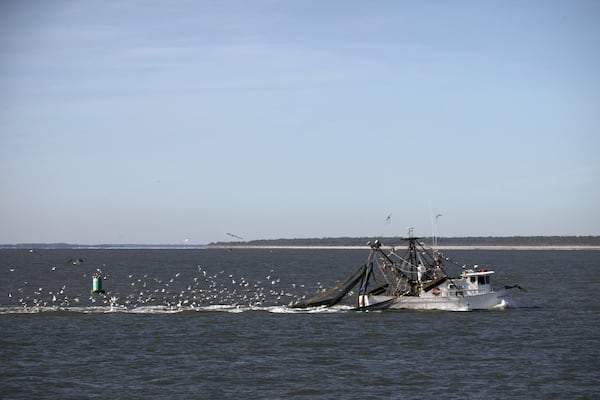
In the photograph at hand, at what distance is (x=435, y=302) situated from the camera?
64.0 meters

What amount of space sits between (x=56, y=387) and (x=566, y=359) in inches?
942

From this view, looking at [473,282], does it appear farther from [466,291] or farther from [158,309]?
[158,309]

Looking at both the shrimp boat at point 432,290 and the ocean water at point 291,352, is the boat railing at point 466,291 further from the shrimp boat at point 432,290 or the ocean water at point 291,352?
the ocean water at point 291,352

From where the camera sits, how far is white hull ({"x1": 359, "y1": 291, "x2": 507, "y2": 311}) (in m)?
63.9

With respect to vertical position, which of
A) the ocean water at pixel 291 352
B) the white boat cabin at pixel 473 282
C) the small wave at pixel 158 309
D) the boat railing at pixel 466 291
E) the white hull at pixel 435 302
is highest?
the white boat cabin at pixel 473 282

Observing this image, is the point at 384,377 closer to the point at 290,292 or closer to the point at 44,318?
the point at 44,318

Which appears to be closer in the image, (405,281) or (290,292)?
(405,281)

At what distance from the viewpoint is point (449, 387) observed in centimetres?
3653

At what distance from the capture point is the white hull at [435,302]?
63.9 m

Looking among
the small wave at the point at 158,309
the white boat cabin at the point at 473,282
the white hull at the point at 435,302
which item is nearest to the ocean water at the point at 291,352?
the small wave at the point at 158,309

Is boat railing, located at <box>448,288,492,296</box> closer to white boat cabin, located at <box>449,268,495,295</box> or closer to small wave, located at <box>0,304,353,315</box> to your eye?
white boat cabin, located at <box>449,268,495,295</box>

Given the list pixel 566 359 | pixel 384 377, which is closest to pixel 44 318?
pixel 384 377

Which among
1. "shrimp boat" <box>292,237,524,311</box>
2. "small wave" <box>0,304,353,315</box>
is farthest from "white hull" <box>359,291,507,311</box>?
"small wave" <box>0,304,353,315</box>

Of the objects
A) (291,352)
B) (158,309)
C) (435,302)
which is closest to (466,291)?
(435,302)
